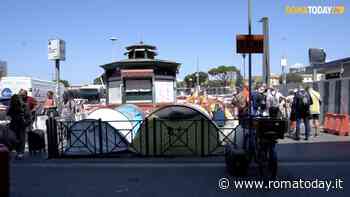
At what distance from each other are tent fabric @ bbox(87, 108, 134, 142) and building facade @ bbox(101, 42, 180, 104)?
9689 millimetres

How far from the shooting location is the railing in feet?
36.9

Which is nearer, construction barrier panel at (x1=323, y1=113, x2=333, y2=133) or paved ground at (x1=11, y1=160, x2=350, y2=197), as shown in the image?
paved ground at (x1=11, y1=160, x2=350, y2=197)

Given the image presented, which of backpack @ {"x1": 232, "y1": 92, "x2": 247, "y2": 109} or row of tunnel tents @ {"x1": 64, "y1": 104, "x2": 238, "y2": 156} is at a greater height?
backpack @ {"x1": 232, "y1": 92, "x2": 247, "y2": 109}

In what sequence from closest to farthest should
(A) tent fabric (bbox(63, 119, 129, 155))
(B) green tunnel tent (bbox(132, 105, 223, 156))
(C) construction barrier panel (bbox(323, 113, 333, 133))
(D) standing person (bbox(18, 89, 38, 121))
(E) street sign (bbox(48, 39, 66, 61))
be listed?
(B) green tunnel tent (bbox(132, 105, 223, 156)), (A) tent fabric (bbox(63, 119, 129, 155)), (D) standing person (bbox(18, 89, 38, 121)), (E) street sign (bbox(48, 39, 66, 61)), (C) construction barrier panel (bbox(323, 113, 333, 133))

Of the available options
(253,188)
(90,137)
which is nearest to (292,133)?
(90,137)

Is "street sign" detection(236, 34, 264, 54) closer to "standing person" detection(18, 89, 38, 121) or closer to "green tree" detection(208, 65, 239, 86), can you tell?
"standing person" detection(18, 89, 38, 121)

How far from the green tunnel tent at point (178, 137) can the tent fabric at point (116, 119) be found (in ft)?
2.48

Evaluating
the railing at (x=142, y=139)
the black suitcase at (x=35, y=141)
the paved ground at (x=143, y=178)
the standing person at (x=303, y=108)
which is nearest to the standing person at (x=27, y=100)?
the black suitcase at (x=35, y=141)

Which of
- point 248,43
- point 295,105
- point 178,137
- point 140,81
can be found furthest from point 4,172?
point 140,81

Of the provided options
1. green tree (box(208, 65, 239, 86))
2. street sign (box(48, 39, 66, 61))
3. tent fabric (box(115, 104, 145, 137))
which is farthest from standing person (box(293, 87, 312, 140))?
green tree (box(208, 65, 239, 86))

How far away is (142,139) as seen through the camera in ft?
37.3

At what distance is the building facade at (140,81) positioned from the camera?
22.8 metres

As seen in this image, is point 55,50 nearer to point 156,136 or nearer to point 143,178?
point 156,136

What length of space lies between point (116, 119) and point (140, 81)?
405 inches
